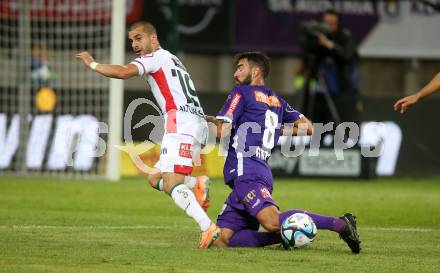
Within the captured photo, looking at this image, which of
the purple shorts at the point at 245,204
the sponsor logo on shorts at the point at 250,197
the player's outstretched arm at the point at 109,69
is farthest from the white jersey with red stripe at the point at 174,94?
the sponsor logo on shorts at the point at 250,197

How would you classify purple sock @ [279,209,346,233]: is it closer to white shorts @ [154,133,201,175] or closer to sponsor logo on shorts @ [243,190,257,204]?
sponsor logo on shorts @ [243,190,257,204]

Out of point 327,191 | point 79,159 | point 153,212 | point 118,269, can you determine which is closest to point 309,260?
point 118,269

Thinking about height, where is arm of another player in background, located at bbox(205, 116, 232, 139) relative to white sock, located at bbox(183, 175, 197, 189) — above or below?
above

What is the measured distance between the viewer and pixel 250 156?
9195mm

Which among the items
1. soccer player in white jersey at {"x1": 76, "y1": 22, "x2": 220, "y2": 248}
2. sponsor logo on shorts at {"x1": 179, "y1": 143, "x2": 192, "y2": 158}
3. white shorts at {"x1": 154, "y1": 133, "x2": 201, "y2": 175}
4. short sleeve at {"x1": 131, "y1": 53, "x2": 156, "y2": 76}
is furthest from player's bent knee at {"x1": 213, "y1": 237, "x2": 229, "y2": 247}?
short sleeve at {"x1": 131, "y1": 53, "x2": 156, "y2": 76}

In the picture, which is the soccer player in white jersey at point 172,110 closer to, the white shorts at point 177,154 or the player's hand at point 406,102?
the white shorts at point 177,154

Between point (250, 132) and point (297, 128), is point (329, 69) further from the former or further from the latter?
point (250, 132)

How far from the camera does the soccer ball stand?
28.6 ft

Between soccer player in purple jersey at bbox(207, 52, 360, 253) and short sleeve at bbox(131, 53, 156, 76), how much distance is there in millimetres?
719

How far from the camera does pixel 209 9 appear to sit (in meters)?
23.2

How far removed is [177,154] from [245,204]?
30.4 inches

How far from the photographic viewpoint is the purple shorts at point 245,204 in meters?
8.95

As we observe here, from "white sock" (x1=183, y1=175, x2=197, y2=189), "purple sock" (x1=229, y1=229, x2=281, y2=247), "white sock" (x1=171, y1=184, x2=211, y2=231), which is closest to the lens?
"white sock" (x1=171, y1=184, x2=211, y2=231)

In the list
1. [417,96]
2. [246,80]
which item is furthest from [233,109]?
[417,96]
